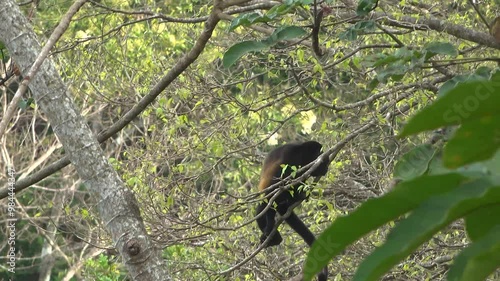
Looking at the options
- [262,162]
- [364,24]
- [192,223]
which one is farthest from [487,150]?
[262,162]

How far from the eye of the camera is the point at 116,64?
630 cm

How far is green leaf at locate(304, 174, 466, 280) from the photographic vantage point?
625mm

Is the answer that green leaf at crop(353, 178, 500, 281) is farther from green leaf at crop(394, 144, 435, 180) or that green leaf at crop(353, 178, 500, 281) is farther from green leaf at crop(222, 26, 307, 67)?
green leaf at crop(222, 26, 307, 67)

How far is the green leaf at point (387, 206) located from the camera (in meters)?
0.62

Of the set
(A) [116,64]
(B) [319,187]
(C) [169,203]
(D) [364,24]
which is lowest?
(B) [319,187]

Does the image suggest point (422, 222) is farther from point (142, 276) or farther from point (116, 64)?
point (116, 64)

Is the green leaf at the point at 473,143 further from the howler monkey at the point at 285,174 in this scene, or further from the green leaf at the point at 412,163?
the howler monkey at the point at 285,174

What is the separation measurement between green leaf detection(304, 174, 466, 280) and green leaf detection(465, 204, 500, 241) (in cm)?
6

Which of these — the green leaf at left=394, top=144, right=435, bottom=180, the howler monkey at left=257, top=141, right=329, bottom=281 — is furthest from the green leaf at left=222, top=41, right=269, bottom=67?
the howler monkey at left=257, top=141, right=329, bottom=281

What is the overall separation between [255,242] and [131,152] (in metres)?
1.13

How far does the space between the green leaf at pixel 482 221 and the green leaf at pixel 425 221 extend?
3 centimetres

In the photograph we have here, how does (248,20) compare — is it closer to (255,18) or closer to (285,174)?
(255,18)

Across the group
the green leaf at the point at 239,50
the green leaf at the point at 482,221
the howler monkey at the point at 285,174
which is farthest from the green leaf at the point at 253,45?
the howler monkey at the point at 285,174

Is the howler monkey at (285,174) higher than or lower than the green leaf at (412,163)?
lower
